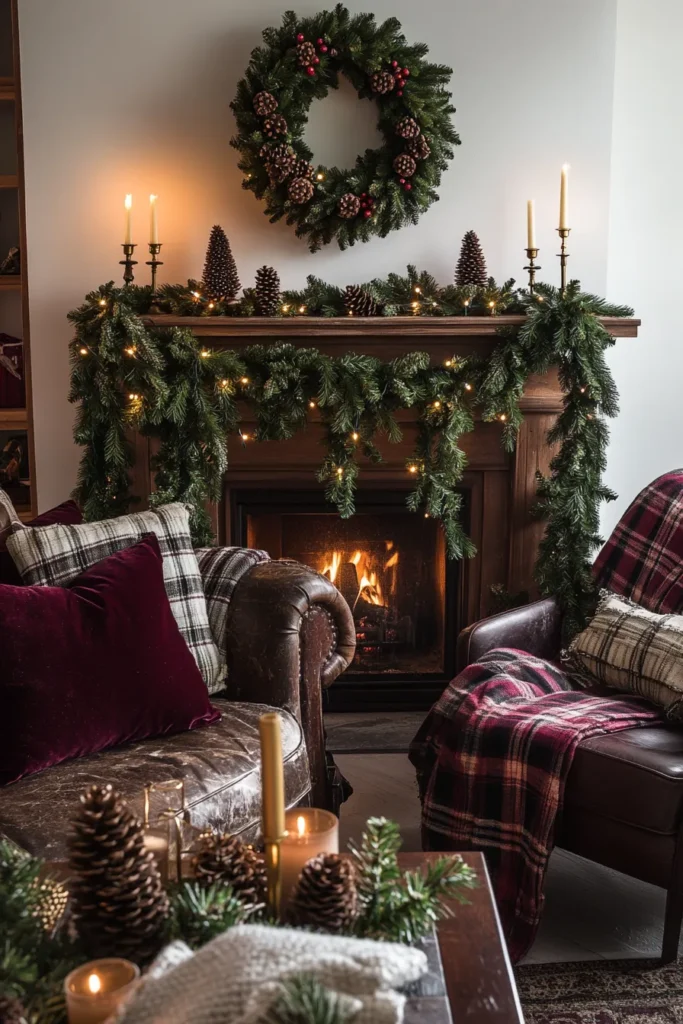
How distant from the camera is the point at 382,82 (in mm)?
3010

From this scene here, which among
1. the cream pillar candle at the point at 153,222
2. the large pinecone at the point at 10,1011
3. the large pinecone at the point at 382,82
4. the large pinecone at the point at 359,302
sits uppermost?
the large pinecone at the point at 382,82

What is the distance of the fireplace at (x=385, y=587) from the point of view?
11.1ft

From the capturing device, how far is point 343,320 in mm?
3006

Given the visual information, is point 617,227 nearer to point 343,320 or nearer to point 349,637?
point 343,320

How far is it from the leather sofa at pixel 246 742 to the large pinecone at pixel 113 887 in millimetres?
510

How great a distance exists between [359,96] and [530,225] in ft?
2.18

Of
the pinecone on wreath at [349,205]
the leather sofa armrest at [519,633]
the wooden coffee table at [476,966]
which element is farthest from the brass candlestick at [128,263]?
the wooden coffee table at [476,966]

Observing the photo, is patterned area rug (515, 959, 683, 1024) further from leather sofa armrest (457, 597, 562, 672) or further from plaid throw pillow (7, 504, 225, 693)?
plaid throw pillow (7, 504, 225, 693)

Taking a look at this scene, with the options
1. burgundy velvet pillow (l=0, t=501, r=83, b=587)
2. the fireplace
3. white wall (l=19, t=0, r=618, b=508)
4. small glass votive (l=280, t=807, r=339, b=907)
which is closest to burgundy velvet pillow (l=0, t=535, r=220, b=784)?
→ burgundy velvet pillow (l=0, t=501, r=83, b=587)

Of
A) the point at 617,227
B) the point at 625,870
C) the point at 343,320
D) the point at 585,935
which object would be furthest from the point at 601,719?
the point at 617,227

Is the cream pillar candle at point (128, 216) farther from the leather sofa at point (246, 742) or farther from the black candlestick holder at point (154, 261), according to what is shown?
the leather sofa at point (246, 742)

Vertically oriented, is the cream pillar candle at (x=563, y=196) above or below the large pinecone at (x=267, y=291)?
above

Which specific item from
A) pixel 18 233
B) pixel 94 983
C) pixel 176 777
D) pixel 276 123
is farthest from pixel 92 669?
pixel 18 233

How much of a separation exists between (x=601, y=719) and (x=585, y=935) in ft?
1.47
